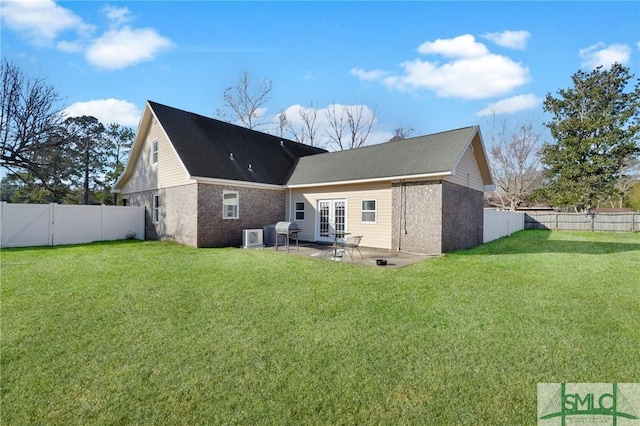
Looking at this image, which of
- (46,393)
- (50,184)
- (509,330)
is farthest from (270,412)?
(50,184)

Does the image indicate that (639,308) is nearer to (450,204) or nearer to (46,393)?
(450,204)

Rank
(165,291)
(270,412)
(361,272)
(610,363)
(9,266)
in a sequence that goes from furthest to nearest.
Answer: (9,266)
(361,272)
(165,291)
(610,363)
(270,412)

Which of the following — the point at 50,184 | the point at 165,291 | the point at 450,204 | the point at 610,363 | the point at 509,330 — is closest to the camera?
the point at 610,363

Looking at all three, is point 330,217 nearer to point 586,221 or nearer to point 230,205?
point 230,205

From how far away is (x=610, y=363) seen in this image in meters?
3.52

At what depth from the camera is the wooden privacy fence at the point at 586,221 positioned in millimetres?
20969

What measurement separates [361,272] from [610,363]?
4853 mm

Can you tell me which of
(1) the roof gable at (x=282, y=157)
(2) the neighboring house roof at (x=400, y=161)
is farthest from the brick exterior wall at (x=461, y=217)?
(1) the roof gable at (x=282, y=157)

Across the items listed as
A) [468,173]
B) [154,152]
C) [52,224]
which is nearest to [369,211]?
[468,173]

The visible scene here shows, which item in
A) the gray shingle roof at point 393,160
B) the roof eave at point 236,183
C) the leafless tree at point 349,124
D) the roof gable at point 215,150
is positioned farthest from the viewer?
the leafless tree at point 349,124

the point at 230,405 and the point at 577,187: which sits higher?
the point at 577,187

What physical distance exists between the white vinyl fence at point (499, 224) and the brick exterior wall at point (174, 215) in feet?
46.0

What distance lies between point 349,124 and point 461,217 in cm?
2423

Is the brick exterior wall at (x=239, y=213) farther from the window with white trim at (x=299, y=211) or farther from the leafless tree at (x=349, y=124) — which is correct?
the leafless tree at (x=349, y=124)
